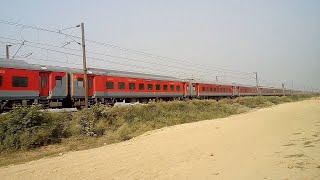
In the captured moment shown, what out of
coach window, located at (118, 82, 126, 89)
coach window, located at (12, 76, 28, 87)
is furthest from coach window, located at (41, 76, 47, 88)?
coach window, located at (118, 82, 126, 89)

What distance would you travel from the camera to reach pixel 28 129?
14.4m

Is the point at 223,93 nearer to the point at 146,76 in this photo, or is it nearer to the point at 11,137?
the point at 146,76

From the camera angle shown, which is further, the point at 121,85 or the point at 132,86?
the point at 132,86

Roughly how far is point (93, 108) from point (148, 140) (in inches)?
232

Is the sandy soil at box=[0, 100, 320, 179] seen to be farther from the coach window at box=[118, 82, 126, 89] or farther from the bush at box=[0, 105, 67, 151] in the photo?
the coach window at box=[118, 82, 126, 89]

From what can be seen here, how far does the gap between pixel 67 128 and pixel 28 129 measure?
203 centimetres

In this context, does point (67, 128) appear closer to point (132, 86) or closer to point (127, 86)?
point (127, 86)

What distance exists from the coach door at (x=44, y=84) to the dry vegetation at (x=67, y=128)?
4915 mm

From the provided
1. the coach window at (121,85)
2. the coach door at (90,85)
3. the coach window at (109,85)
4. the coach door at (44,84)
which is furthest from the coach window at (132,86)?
the coach door at (44,84)

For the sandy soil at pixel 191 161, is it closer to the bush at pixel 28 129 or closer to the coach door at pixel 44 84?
the bush at pixel 28 129

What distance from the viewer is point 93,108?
18906 millimetres

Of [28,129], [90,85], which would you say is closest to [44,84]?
[90,85]

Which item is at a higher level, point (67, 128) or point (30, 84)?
point (30, 84)

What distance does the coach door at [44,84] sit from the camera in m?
22.3
